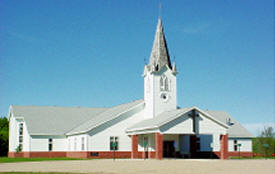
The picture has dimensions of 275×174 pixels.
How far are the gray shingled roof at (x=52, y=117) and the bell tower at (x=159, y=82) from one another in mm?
12719

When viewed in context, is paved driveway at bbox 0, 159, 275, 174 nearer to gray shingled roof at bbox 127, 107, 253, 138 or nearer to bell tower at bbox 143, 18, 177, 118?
gray shingled roof at bbox 127, 107, 253, 138

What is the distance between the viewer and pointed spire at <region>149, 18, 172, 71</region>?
47.2 metres

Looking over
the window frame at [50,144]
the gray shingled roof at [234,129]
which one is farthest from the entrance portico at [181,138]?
the window frame at [50,144]

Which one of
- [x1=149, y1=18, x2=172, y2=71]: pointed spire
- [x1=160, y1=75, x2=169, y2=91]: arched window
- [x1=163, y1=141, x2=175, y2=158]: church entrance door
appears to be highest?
[x1=149, y1=18, x2=172, y2=71]: pointed spire

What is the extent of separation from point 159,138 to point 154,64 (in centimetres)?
1056

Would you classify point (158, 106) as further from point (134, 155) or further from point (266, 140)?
point (266, 140)

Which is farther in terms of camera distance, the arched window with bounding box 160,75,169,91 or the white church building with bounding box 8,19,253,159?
the arched window with bounding box 160,75,169,91

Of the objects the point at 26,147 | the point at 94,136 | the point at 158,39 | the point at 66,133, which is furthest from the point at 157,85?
the point at 26,147

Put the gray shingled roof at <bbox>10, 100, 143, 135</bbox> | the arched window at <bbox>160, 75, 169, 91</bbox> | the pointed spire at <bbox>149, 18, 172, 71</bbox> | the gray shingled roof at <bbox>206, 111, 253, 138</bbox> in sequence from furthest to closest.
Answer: the gray shingled roof at <bbox>206, 111, 253, 138</bbox>
the gray shingled roof at <bbox>10, 100, 143, 135</bbox>
the pointed spire at <bbox>149, 18, 172, 71</bbox>
the arched window at <bbox>160, 75, 169, 91</bbox>

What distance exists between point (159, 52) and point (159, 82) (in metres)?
3.29

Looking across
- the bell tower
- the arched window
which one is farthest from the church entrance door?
the arched window

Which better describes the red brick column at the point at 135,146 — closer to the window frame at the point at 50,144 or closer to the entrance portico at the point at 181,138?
the entrance portico at the point at 181,138

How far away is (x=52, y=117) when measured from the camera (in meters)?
57.5

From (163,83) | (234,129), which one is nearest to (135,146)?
(163,83)
